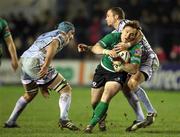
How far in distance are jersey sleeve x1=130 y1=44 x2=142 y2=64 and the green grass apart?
1264mm

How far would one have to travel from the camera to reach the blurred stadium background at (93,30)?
86.3 ft

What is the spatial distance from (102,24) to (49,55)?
49.2ft

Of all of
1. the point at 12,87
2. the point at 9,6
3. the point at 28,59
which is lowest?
the point at 12,87

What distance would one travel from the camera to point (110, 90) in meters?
11.6

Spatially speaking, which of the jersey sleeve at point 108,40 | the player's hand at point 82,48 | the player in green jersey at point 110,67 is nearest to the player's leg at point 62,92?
the player in green jersey at point 110,67

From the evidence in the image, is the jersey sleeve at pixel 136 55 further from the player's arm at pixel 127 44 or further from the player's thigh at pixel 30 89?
the player's thigh at pixel 30 89

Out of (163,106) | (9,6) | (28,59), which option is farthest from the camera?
(9,6)

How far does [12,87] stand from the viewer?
2586 centimetres

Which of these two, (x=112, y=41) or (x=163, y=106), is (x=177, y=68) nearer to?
(x=163, y=106)

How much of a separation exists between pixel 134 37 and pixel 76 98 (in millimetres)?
9318

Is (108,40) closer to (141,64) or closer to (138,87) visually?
(141,64)

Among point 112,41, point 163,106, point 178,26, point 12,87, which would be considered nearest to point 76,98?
point 163,106

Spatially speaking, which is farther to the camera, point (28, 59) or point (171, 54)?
point (171, 54)

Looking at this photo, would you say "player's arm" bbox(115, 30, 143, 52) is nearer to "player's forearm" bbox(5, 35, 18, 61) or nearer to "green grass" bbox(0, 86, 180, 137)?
"green grass" bbox(0, 86, 180, 137)
